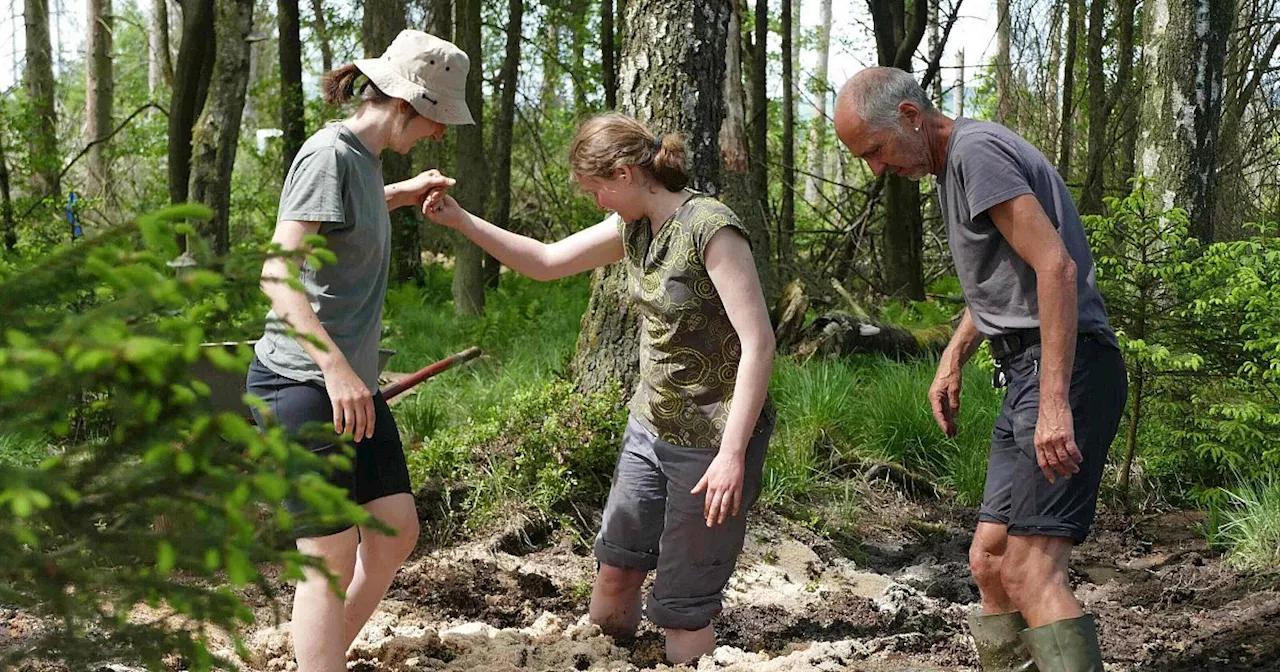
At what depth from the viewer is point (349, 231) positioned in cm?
350

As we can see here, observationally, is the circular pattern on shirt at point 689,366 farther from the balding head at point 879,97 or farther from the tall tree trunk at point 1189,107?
the tall tree trunk at point 1189,107

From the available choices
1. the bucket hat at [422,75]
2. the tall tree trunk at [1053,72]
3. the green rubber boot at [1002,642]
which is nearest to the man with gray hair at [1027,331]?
the green rubber boot at [1002,642]

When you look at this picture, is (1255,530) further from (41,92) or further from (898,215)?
(41,92)

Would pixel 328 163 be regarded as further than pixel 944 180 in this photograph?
No

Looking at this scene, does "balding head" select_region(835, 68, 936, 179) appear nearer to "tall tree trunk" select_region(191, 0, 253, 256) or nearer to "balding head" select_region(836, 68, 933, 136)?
"balding head" select_region(836, 68, 933, 136)

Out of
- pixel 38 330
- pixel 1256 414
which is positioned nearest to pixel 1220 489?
pixel 1256 414

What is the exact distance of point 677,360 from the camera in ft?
13.3

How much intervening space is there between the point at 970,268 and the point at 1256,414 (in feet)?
9.22

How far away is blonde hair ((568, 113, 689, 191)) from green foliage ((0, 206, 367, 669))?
199cm

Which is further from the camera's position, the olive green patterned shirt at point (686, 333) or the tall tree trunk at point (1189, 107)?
→ the tall tree trunk at point (1189, 107)

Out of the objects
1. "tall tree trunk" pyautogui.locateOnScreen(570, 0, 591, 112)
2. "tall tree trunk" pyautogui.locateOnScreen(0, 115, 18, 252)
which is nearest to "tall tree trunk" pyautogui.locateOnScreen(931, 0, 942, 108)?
"tall tree trunk" pyautogui.locateOnScreen(570, 0, 591, 112)

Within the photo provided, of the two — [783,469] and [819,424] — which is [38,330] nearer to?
[783,469]

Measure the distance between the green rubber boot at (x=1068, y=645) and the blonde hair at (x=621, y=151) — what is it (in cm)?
182

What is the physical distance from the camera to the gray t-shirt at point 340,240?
341 centimetres
